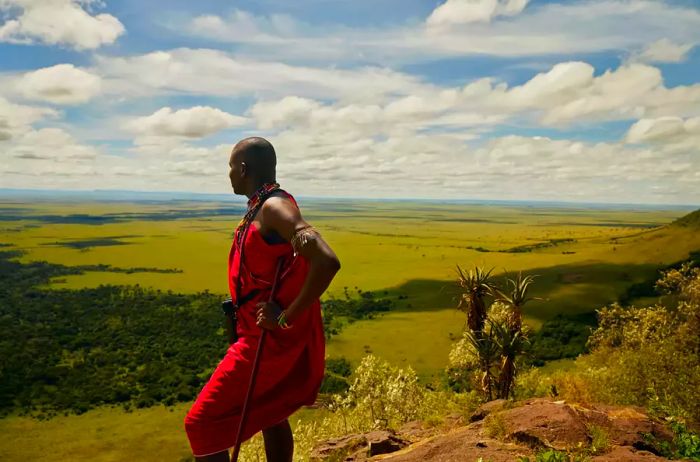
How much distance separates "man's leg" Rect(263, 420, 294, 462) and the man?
0.67 ft

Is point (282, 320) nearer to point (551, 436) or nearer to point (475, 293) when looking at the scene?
point (551, 436)

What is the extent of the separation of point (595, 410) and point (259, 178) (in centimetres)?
806

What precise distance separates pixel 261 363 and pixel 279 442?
1.22 metres

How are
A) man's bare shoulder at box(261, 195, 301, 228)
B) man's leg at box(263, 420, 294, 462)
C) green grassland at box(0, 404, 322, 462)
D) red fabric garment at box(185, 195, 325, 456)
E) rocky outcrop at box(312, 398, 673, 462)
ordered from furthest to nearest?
green grassland at box(0, 404, 322, 462)
rocky outcrop at box(312, 398, 673, 462)
man's leg at box(263, 420, 294, 462)
red fabric garment at box(185, 195, 325, 456)
man's bare shoulder at box(261, 195, 301, 228)

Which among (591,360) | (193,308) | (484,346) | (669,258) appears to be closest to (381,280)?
(193,308)

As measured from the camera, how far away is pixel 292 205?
4.94 metres

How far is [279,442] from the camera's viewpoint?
584cm

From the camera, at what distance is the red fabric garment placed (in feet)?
16.8

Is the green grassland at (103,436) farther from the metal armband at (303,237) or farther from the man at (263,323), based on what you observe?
the metal armband at (303,237)

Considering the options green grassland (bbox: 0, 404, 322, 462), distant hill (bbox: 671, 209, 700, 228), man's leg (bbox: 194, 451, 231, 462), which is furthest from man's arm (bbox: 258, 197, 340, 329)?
distant hill (bbox: 671, 209, 700, 228)

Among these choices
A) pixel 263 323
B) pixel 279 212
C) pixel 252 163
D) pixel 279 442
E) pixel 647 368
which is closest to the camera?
pixel 279 212

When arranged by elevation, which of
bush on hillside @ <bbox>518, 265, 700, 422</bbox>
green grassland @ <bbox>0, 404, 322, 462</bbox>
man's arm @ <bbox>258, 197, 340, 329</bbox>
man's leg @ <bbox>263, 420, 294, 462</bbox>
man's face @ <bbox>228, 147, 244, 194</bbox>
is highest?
man's face @ <bbox>228, 147, 244, 194</bbox>

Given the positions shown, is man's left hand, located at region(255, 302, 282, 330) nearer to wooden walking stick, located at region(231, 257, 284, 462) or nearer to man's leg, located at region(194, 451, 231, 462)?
wooden walking stick, located at region(231, 257, 284, 462)

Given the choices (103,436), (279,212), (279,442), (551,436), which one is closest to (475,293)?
(551,436)
